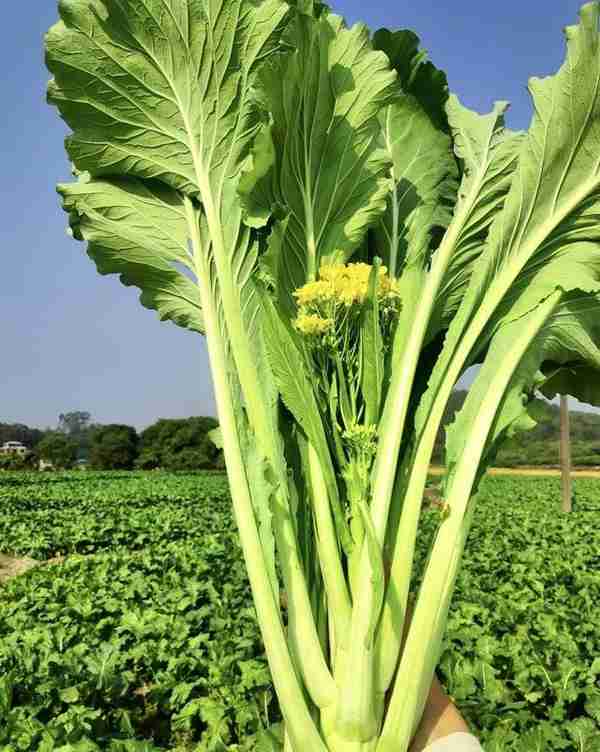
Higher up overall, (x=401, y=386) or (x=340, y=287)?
(x=340, y=287)

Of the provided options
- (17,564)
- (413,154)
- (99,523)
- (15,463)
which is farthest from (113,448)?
(413,154)

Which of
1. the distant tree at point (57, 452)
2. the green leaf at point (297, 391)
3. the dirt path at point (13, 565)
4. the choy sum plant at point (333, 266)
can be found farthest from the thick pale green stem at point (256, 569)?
the distant tree at point (57, 452)

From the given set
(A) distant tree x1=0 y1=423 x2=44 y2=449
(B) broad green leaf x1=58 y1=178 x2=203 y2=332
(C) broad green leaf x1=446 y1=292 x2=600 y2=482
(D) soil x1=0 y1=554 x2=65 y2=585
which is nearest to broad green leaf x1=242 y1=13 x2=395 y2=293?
(B) broad green leaf x1=58 y1=178 x2=203 y2=332

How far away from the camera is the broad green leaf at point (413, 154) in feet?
8.37

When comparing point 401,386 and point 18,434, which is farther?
point 18,434

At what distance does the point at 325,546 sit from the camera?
6.70 ft

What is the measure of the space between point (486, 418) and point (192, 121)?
1.51m

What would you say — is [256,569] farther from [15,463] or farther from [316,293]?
[15,463]

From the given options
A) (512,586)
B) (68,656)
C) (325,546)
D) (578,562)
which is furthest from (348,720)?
(578,562)

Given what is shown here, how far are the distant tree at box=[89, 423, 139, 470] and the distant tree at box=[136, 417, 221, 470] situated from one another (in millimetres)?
1405

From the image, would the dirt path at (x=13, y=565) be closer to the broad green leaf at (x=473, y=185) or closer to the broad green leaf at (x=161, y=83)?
the broad green leaf at (x=161, y=83)

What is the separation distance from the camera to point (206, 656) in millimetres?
5820

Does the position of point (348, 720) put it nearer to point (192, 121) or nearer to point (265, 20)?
point (192, 121)

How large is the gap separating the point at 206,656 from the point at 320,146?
503cm
